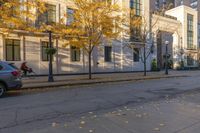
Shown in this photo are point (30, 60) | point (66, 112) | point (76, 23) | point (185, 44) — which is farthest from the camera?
point (185, 44)

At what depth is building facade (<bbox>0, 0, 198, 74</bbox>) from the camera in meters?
22.6

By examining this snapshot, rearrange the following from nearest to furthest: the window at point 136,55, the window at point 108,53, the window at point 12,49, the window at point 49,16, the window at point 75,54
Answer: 1. the window at point 12,49
2. the window at point 49,16
3. the window at point 75,54
4. the window at point 108,53
5. the window at point 136,55

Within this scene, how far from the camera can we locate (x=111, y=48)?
3023 centimetres

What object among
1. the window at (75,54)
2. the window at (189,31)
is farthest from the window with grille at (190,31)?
the window at (75,54)

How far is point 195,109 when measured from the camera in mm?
7949

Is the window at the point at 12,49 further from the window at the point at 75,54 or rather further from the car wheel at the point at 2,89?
the car wheel at the point at 2,89

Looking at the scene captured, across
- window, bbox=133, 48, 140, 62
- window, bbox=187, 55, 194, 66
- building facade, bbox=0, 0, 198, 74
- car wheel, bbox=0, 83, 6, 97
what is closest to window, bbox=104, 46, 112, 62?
building facade, bbox=0, 0, 198, 74

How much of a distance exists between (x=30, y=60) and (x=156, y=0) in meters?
50.1

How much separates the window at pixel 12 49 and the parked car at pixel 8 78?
454 inches

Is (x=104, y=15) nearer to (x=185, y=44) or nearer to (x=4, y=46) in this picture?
(x=4, y=46)

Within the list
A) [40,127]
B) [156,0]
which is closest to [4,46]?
[40,127]

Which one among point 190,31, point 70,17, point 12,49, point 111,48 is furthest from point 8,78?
point 190,31

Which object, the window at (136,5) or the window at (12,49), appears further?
the window at (136,5)

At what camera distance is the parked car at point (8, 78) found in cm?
1066
